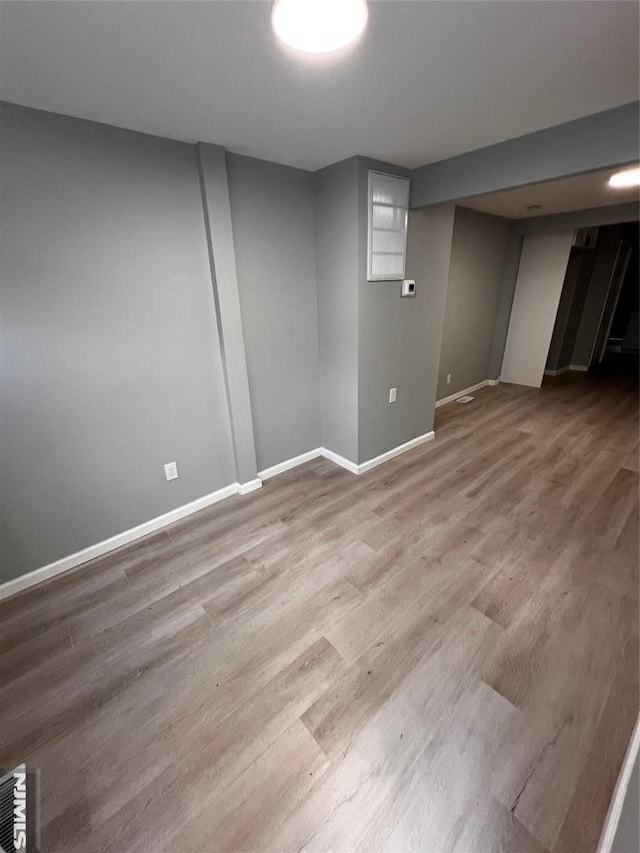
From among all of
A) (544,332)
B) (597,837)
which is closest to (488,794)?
(597,837)

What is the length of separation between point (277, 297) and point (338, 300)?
1.53ft

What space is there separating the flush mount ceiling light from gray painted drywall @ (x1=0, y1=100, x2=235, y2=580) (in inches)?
46.3

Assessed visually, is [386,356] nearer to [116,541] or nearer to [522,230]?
[116,541]

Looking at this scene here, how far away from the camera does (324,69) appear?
1.29m

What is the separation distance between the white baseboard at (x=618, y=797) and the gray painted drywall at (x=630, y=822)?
2cm

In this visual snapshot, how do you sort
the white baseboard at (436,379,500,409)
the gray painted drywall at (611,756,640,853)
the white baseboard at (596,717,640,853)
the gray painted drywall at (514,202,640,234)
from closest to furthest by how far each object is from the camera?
the gray painted drywall at (611,756,640,853)
the white baseboard at (596,717,640,853)
the gray painted drywall at (514,202,640,234)
the white baseboard at (436,379,500,409)

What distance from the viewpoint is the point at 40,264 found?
1.66 meters

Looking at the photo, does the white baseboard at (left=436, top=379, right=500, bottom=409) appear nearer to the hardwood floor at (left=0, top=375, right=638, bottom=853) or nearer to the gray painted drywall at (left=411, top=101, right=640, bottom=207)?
the hardwood floor at (left=0, top=375, right=638, bottom=853)

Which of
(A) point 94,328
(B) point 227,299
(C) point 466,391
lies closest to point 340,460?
(B) point 227,299

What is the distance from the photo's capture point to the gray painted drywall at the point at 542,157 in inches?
63.3

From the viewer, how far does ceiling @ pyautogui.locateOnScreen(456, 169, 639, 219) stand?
2842mm

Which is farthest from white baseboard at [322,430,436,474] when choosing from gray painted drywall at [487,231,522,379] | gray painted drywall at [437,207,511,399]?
gray painted drywall at [487,231,522,379]

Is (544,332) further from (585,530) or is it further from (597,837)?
(597,837)

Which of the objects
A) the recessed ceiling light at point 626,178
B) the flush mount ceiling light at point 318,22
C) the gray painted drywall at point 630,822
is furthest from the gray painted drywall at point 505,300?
the gray painted drywall at point 630,822
